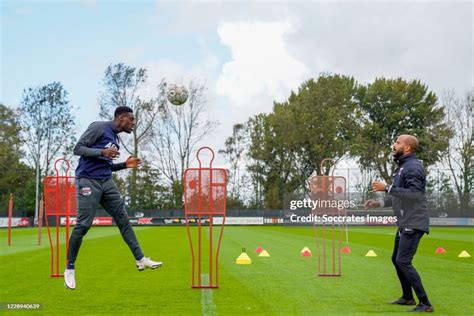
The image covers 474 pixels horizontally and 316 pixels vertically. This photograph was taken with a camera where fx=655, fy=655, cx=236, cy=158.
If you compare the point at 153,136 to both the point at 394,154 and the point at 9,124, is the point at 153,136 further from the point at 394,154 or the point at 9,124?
the point at 394,154

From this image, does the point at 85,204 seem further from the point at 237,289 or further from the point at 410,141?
the point at 410,141

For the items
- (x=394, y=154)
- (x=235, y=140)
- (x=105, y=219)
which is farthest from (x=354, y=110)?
(x=394, y=154)

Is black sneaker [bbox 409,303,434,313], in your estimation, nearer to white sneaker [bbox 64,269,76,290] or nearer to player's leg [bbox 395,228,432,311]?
player's leg [bbox 395,228,432,311]

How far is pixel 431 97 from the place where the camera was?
70.1 meters

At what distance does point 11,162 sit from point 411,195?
211 feet

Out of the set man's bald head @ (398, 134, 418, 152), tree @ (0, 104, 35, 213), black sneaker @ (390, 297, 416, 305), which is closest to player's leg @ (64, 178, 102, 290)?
man's bald head @ (398, 134, 418, 152)

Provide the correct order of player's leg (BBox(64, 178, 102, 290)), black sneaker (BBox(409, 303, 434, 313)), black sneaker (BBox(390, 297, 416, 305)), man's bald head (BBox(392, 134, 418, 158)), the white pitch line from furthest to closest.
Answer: black sneaker (BBox(390, 297, 416, 305))
man's bald head (BBox(392, 134, 418, 158))
player's leg (BBox(64, 178, 102, 290))
black sneaker (BBox(409, 303, 434, 313))
the white pitch line

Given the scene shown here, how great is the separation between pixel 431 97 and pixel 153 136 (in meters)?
29.9

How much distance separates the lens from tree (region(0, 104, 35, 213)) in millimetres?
65750

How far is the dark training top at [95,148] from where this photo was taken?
834 centimetres

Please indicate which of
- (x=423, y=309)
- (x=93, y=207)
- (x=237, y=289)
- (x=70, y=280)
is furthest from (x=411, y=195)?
(x=70, y=280)

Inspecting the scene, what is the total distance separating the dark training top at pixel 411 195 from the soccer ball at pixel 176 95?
41.4ft

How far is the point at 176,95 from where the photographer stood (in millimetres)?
20391

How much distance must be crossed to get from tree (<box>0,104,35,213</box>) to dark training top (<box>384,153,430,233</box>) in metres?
59.5
